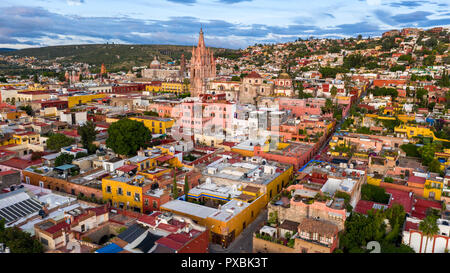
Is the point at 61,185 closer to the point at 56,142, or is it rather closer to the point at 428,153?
the point at 56,142

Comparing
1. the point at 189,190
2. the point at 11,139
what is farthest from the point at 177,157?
the point at 11,139

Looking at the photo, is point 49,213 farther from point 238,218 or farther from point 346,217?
point 346,217

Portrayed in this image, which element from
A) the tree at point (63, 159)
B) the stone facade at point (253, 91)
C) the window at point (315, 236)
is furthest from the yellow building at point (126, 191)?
the stone facade at point (253, 91)

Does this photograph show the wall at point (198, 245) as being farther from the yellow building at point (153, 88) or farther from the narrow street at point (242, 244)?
the yellow building at point (153, 88)

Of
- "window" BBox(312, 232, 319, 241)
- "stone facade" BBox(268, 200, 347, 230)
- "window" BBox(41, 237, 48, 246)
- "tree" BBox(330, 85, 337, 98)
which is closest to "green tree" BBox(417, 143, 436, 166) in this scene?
"stone facade" BBox(268, 200, 347, 230)

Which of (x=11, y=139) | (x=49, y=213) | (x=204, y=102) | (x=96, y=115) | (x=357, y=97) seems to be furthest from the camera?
(x=357, y=97)

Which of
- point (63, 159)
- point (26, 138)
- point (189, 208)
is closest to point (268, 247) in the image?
point (189, 208)
